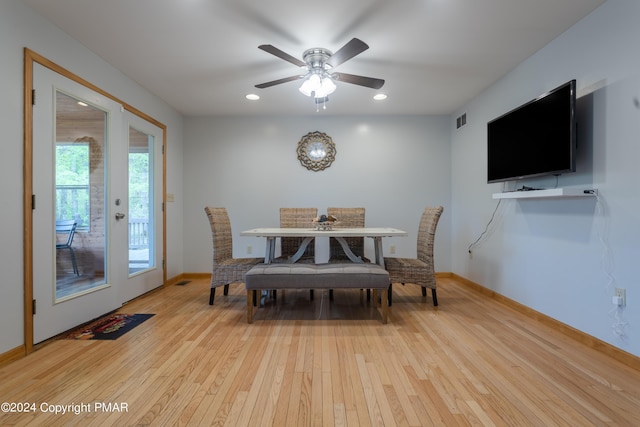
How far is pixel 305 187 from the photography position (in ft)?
14.9

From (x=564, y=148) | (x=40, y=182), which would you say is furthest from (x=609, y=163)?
(x=40, y=182)

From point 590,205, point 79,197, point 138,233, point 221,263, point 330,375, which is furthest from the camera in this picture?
point 138,233

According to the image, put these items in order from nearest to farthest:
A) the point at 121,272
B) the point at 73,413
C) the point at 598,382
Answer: the point at 73,413 < the point at 598,382 < the point at 121,272

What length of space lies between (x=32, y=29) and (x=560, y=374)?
410cm

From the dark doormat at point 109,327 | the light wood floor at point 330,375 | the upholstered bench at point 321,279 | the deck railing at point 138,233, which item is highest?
the deck railing at point 138,233

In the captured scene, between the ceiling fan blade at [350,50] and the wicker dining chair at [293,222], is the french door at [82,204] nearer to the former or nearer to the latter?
the wicker dining chair at [293,222]

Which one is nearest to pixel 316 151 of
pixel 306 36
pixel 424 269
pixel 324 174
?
pixel 324 174

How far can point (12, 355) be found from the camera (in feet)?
6.40

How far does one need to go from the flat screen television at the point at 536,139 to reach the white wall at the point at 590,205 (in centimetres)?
17

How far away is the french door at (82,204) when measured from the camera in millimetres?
2217

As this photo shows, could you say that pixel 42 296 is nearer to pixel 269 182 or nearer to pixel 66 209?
pixel 66 209

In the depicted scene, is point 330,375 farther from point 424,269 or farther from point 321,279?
point 424,269

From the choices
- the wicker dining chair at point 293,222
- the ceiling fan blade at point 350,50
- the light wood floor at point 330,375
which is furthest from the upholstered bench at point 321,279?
the ceiling fan blade at point 350,50

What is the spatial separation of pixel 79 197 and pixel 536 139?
12.6 ft
